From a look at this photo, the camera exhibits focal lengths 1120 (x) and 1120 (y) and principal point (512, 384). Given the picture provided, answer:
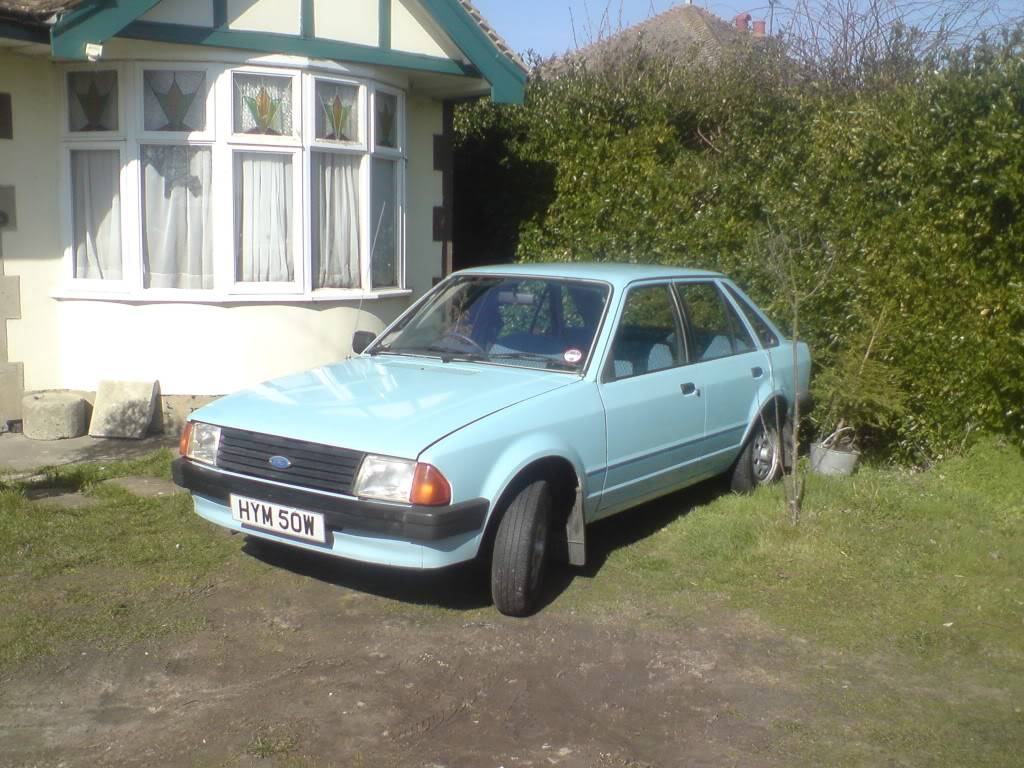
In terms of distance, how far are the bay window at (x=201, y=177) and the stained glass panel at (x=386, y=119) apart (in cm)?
36

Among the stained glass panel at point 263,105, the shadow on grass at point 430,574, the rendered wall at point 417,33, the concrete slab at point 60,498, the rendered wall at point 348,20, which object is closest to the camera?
the shadow on grass at point 430,574

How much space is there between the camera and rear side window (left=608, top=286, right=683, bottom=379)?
6.04 meters

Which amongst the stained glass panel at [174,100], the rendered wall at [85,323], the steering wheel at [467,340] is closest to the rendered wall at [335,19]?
the rendered wall at [85,323]

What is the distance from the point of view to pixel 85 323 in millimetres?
9281

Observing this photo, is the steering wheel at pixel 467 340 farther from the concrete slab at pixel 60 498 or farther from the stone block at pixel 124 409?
the stone block at pixel 124 409

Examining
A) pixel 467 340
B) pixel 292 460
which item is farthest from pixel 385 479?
pixel 467 340

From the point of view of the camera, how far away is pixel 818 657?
196 inches

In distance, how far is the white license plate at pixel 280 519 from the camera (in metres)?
4.99

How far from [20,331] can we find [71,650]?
508cm

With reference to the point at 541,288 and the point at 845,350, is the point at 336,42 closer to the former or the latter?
the point at 541,288

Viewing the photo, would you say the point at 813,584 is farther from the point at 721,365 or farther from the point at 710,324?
the point at 710,324

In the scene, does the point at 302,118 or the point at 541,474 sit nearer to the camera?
the point at 541,474

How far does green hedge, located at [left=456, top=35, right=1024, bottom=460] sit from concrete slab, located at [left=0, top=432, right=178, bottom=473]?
4512 mm

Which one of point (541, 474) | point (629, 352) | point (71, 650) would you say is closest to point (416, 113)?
point (629, 352)
